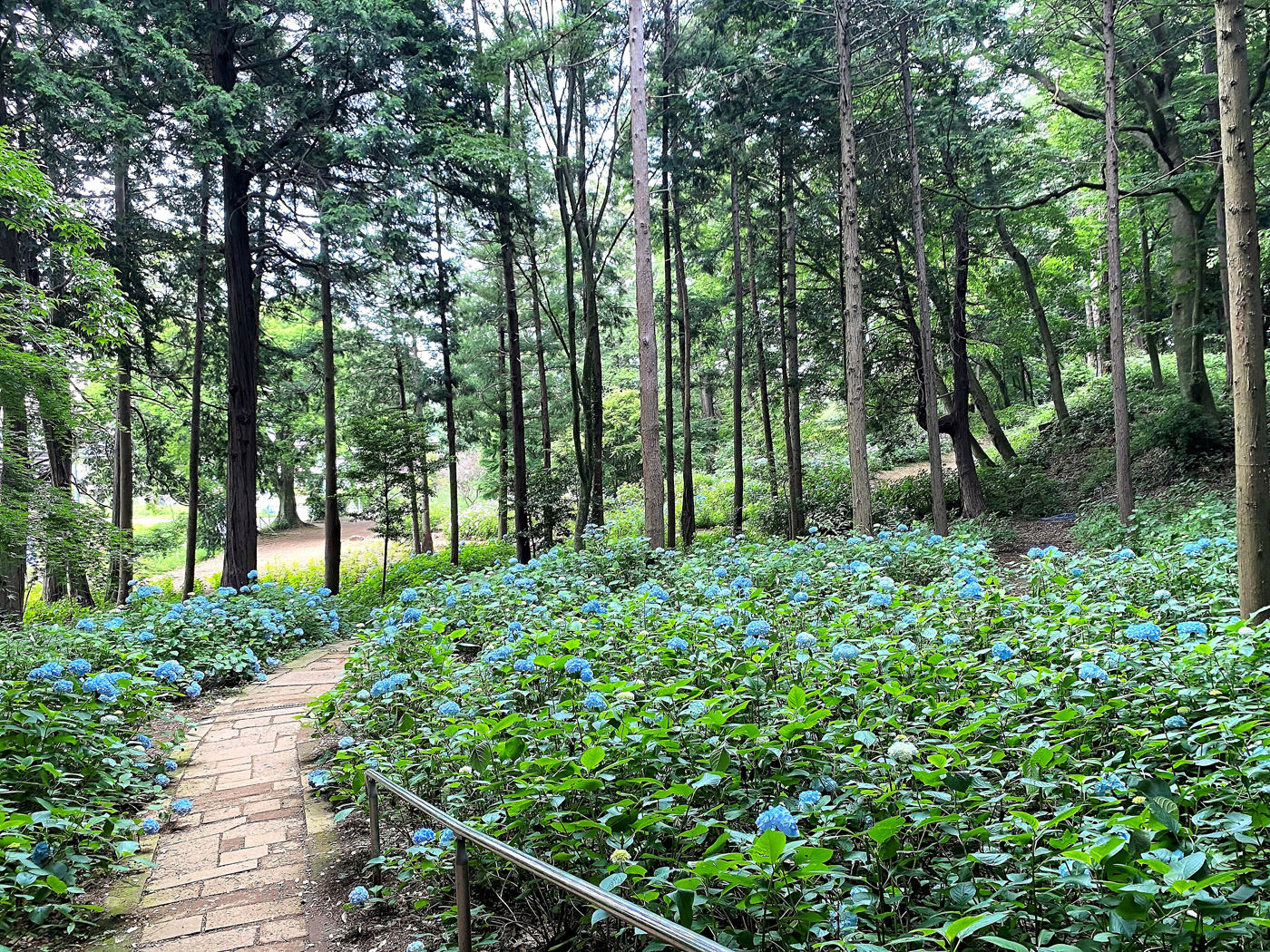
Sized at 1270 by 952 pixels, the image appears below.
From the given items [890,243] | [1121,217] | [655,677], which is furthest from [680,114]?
[655,677]

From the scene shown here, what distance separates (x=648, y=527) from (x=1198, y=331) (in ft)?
35.0

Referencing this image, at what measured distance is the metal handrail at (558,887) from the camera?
113 cm

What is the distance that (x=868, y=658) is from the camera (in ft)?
9.30

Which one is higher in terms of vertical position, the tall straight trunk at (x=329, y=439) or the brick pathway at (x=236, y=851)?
the tall straight trunk at (x=329, y=439)

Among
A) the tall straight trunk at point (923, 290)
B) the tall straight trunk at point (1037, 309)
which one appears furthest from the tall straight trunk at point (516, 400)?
the tall straight trunk at point (1037, 309)

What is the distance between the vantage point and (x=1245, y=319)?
414 cm

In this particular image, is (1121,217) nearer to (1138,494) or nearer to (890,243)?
(890,243)

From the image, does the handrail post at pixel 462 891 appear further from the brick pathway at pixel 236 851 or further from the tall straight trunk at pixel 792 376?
the tall straight trunk at pixel 792 376

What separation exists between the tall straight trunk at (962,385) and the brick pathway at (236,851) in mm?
13306

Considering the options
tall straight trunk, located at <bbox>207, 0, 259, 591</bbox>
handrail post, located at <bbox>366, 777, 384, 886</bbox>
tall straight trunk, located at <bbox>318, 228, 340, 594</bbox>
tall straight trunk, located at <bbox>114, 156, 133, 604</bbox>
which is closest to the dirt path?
tall straight trunk, located at <bbox>318, 228, 340, 594</bbox>

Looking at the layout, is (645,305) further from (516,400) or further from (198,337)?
(198,337)

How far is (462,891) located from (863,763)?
122 centimetres

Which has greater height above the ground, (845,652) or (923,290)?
(923,290)

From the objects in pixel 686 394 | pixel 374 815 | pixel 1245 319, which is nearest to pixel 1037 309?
pixel 686 394
